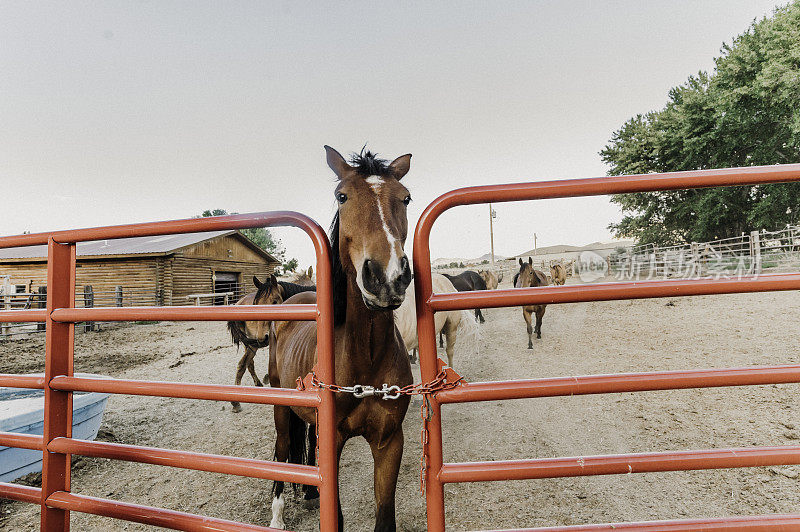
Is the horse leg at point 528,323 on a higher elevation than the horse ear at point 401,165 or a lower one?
lower

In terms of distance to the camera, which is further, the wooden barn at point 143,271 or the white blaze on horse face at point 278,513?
the wooden barn at point 143,271

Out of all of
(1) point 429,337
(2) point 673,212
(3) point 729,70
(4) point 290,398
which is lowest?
(4) point 290,398

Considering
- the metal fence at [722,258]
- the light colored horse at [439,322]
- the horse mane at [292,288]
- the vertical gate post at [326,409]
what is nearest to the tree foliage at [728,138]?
the metal fence at [722,258]

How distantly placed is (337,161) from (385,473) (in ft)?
5.42

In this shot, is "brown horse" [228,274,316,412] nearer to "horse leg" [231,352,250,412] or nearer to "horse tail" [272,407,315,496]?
"horse leg" [231,352,250,412]

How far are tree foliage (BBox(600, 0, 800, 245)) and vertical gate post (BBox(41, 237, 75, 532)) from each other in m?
26.1

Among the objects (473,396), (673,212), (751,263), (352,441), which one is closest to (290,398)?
(473,396)

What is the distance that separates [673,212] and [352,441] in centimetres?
2750

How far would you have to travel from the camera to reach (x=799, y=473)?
297 cm

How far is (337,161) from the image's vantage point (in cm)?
176

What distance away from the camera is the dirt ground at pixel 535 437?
280 centimetres

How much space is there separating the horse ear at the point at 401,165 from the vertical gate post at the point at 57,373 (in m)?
1.66

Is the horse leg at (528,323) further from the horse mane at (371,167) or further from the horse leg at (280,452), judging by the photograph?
the horse mane at (371,167)

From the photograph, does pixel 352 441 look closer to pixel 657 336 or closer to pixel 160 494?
pixel 160 494
